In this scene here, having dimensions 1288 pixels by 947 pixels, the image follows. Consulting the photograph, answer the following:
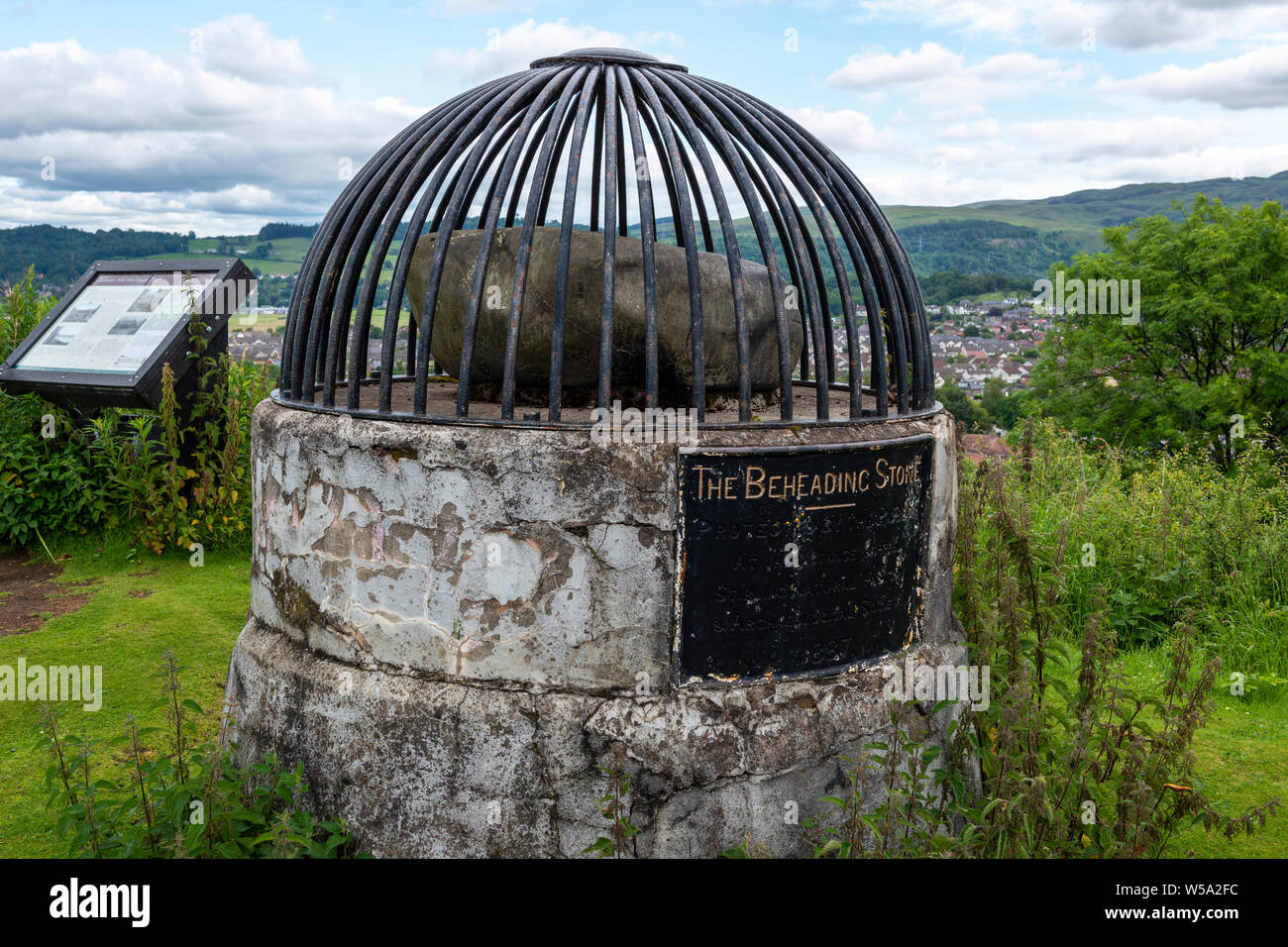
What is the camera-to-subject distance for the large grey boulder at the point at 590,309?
3625 millimetres

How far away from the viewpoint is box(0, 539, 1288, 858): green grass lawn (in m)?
3.90

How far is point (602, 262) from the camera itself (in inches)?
136

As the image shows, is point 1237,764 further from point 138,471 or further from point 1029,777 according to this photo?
point 138,471

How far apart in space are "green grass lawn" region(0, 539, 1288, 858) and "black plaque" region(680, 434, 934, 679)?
1662 millimetres

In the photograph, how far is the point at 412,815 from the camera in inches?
123

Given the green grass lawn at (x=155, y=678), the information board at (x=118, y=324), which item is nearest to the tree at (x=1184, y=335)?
the green grass lawn at (x=155, y=678)

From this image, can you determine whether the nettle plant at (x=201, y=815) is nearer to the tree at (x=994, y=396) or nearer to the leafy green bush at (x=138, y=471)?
the leafy green bush at (x=138, y=471)

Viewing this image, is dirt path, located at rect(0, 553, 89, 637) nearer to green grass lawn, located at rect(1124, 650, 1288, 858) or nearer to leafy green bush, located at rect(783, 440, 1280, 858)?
leafy green bush, located at rect(783, 440, 1280, 858)

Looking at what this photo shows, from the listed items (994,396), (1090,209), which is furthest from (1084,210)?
(994,396)

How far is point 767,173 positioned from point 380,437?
1677 millimetres

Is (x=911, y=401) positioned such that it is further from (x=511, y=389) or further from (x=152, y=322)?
(x=152, y=322)
